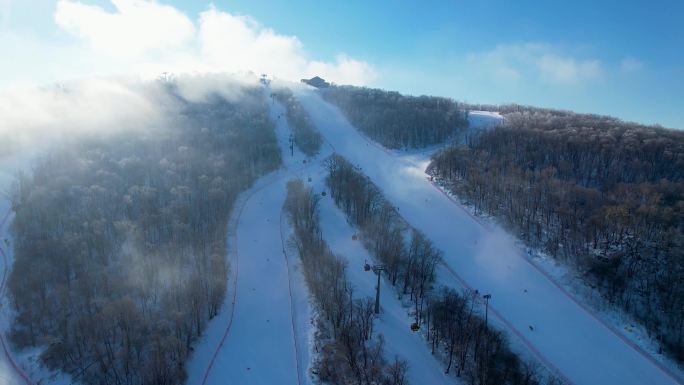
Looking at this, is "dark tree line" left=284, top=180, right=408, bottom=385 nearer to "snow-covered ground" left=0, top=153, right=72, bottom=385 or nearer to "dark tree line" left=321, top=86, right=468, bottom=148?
"snow-covered ground" left=0, top=153, right=72, bottom=385

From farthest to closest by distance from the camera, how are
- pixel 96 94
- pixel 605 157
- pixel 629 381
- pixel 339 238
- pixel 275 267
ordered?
pixel 96 94, pixel 605 157, pixel 339 238, pixel 275 267, pixel 629 381

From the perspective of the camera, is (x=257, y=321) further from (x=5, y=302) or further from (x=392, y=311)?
(x=5, y=302)

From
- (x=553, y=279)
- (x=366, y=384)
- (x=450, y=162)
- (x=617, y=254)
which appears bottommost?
(x=366, y=384)

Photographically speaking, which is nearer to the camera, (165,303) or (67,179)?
(165,303)

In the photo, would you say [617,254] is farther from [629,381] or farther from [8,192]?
[8,192]

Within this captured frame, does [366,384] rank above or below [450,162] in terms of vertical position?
below

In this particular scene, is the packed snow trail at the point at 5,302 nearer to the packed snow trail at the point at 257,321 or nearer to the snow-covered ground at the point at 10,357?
the snow-covered ground at the point at 10,357

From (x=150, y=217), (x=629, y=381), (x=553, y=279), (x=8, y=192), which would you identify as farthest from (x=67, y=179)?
(x=629, y=381)
